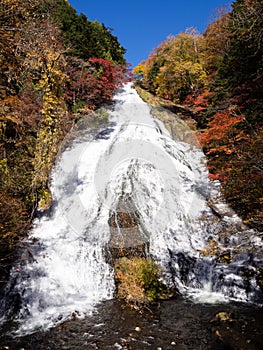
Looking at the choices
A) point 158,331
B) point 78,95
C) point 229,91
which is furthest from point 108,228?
point 78,95

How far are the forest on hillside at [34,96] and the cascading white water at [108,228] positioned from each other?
939 mm

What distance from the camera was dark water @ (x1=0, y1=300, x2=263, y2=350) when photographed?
177 inches

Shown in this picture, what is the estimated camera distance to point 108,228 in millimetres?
8055

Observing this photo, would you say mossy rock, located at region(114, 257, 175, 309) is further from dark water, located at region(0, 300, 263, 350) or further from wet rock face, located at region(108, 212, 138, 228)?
wet rock face, located at region(108, 212, 138, 228)

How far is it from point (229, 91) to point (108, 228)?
28.2 ft

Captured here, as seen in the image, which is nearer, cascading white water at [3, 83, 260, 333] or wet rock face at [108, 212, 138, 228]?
cascading white water at [3, 83, 260, 333]

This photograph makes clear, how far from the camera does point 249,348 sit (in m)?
4.23

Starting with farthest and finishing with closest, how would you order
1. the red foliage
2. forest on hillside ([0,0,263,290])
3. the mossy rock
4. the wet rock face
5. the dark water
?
the red foliage
the wet rock face
the mossy rock
forest on hillside ([0,0,263,290])
the dark water

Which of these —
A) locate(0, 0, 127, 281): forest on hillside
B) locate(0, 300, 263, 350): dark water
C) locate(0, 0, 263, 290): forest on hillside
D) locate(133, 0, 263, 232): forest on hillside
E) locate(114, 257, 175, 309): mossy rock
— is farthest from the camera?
locate(133, 0, 263, 232): forest on hillside

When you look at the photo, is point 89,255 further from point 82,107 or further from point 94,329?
point 82,107

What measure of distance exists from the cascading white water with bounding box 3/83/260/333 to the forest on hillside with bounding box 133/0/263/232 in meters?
1.33

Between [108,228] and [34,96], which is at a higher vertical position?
[34,96]

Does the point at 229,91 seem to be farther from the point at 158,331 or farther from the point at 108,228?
the point at 158,331

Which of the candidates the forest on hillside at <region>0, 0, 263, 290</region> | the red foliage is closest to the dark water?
the forest on hillside at <region>0, 0, 263, 290</region>
